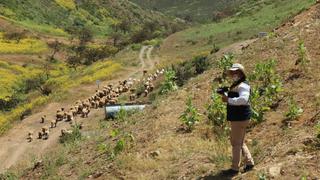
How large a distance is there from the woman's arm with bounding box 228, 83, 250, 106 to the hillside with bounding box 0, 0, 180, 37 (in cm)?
8146

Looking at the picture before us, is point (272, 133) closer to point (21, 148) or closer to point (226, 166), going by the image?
point (226, 166)

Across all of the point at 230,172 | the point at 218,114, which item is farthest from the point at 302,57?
the point at 230,172

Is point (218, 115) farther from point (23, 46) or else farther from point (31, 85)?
point (23, 46)

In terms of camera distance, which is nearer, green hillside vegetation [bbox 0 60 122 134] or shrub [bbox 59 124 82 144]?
shrub [bbox 59 124 82 144]

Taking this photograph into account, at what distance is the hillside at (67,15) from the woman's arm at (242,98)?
81.5 metres

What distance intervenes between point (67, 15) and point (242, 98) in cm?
9925

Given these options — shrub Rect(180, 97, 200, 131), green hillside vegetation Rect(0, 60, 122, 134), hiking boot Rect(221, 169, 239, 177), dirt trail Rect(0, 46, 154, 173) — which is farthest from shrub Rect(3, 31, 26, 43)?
hiking boot Rect(221, 169, 239, 177)

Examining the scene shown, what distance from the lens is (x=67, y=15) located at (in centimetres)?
10450

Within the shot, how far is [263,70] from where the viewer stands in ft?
46.9

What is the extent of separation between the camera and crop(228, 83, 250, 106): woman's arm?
8.48 m

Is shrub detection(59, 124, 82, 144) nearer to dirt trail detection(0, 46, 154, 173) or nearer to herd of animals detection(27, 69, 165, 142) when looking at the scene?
herd of animals detection(27, 69, 165, 142)

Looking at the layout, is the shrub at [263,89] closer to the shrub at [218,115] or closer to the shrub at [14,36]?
the shrub at [218,115]

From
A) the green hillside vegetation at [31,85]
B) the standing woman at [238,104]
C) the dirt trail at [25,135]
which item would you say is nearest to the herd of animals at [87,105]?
the dirt trail at [25,135]

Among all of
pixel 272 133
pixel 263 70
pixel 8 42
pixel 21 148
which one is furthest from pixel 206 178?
pixel 8 42
